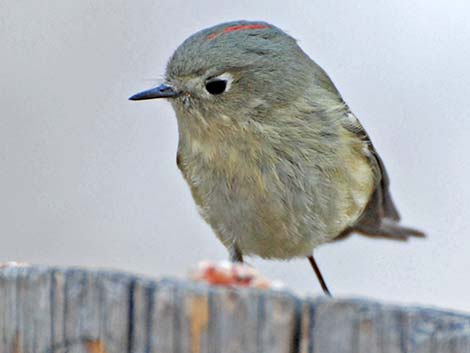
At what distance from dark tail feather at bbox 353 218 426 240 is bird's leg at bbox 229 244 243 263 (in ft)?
2.33

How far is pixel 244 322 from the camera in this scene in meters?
1.67

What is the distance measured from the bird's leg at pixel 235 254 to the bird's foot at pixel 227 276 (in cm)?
191

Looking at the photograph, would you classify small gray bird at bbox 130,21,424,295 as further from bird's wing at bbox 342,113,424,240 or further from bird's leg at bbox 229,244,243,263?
bird's wing at bbox 342,113,424,240

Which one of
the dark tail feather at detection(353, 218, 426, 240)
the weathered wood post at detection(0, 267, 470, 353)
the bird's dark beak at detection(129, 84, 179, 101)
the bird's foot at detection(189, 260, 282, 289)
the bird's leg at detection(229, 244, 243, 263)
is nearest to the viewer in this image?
the weathered wood post at detection(0, 267, 470, 353)

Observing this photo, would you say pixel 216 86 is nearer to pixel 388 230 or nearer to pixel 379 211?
pixel 379 211

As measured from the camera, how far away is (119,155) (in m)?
5.79

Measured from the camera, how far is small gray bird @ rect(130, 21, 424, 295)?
3508 mm

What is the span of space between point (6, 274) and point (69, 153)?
3864 millimetres

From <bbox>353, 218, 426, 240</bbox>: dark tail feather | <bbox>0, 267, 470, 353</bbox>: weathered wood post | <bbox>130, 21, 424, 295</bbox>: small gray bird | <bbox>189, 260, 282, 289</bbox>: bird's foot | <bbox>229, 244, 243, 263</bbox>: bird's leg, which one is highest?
<bbox>130, 21, 424, 295</bbox>: small gray bird

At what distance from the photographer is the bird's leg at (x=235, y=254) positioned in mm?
3819

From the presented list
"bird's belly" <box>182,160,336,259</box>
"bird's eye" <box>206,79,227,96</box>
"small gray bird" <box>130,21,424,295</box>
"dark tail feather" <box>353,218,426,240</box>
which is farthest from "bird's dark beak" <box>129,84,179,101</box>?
"dark tail feather" <box>353,218,426,240</box>

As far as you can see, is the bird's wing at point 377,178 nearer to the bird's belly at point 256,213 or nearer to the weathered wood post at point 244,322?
the bird's belly at point 256,213

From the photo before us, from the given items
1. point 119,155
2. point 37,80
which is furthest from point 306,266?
point 37,80

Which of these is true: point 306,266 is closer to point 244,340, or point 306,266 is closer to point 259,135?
point 259,135
